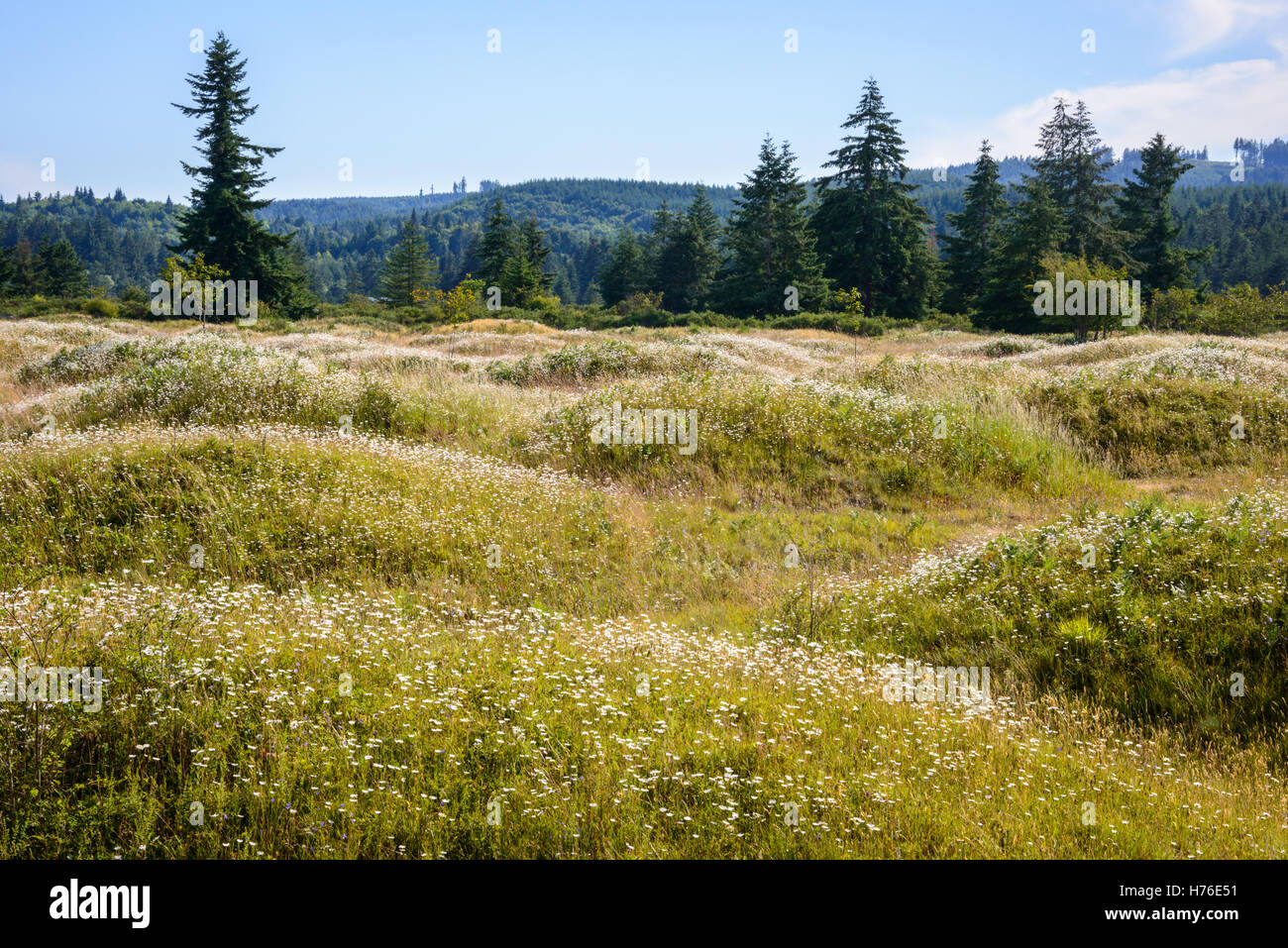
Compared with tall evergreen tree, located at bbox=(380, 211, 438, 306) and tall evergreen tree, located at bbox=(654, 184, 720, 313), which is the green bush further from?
tall evergreen tree, located at bbox=(654, 184, 720, 313)

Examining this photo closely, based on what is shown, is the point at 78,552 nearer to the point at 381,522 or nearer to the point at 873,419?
the point at 381,522

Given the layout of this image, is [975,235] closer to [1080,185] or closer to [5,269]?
[1080,185]

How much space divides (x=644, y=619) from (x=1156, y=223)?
66076mm

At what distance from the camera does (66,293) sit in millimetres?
71438

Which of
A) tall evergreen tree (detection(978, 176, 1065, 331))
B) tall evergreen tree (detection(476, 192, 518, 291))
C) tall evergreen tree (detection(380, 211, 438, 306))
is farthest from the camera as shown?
tall evergreen tree (detection(380, 211, 438, 306))

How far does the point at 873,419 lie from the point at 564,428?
5887 mm

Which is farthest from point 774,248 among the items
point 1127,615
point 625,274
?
point 1127,615

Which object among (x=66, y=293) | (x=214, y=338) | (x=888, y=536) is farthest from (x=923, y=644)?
(x=66, y=293)

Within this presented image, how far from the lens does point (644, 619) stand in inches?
303

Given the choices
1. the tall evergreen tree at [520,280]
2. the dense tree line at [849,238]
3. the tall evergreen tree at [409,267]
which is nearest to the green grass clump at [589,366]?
the dense tree line at [849,238]

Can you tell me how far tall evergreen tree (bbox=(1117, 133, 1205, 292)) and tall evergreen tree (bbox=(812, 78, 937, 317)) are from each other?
1483 cm

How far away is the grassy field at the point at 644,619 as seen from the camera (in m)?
4.20

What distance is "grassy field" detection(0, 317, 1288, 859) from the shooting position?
13.8ft

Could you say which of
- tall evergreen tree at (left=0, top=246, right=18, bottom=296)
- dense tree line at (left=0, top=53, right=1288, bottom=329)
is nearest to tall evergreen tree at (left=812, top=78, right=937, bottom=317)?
dense tree line at (left=0, top=53, right=1288, bottom=329)
